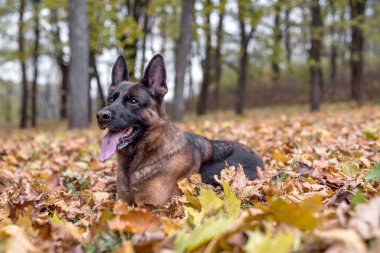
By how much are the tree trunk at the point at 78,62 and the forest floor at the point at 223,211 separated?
22.2 ft

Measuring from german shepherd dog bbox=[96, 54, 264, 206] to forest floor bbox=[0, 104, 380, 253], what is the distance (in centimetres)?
27

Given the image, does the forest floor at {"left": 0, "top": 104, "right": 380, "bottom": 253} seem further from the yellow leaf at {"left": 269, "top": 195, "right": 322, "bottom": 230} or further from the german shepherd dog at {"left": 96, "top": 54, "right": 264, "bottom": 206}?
the german shepherd dog at {"left": 96, "top": 54, "right": 264, "bottom": 206}

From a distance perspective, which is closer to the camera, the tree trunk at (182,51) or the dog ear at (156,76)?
the dog ear at (156,76)

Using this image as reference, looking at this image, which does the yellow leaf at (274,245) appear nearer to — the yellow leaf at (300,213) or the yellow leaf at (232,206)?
the yellow leaf at (300,213)

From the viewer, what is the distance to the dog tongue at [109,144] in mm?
4133

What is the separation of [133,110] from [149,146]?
1.32ft

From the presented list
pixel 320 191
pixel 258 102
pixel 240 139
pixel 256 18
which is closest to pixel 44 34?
pixel 256 18

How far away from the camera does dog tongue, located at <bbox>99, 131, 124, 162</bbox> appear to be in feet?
13.6

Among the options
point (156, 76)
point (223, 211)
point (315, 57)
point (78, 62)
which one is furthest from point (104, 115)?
point (315, 57)

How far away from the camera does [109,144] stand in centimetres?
421

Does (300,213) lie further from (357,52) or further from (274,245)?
(357,52)

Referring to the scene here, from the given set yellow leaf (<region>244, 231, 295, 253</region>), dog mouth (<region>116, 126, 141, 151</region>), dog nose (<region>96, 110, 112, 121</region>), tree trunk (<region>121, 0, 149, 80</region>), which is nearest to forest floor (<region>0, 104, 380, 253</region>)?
yellow leaf (<region>244, 231, 295, 253</region>)

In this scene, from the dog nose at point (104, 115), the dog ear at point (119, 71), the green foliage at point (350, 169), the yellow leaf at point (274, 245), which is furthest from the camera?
the dog ear at point (119, 71)

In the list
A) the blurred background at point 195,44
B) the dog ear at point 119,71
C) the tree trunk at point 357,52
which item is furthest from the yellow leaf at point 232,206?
the tree trunk at point 357,52
